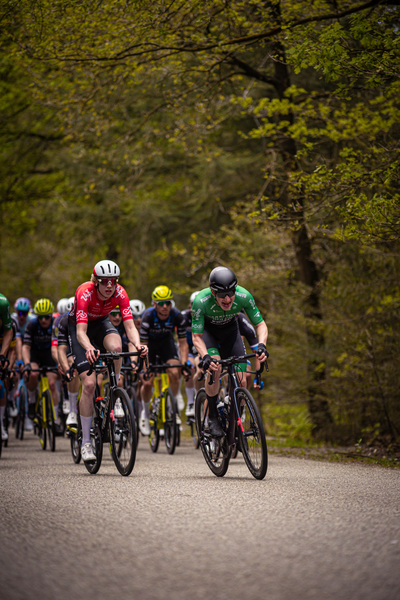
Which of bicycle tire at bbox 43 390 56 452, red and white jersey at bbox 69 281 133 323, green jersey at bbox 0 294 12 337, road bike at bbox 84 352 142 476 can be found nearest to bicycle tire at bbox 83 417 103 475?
road bike at bbox 84 352 142 476

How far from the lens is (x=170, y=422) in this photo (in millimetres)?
11586

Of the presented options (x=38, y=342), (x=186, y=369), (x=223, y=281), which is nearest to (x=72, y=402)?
(x=186, y=369)

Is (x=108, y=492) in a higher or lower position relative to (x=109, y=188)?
lower

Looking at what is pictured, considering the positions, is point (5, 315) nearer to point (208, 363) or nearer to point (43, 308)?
point (43, 308)

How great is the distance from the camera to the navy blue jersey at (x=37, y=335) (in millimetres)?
12984

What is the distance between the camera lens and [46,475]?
8438mm

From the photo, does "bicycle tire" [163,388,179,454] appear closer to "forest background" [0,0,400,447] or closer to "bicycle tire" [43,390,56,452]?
"bicycle tire" [43,390,56,452]

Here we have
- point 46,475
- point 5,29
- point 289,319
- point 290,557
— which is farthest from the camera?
point 289,319

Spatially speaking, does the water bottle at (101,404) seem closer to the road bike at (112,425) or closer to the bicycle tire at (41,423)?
the road bike at (112,425)

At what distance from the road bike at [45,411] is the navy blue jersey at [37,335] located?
25.8 inches

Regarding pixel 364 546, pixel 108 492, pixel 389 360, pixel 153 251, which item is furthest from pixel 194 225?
pixel 364 546

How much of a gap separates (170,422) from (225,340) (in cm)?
332

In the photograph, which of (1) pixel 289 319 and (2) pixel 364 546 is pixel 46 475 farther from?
(1) pixel 289 319

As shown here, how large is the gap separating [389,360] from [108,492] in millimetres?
5640
